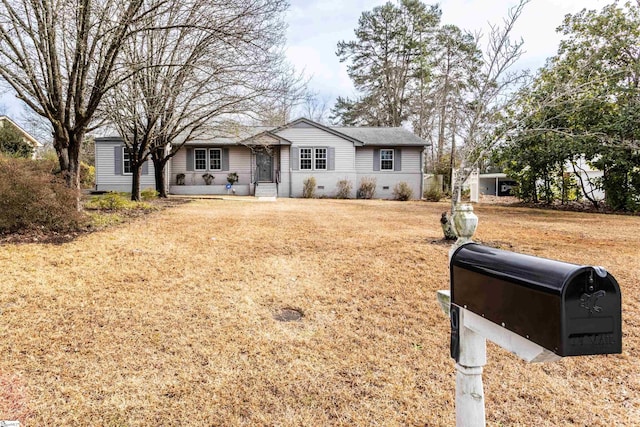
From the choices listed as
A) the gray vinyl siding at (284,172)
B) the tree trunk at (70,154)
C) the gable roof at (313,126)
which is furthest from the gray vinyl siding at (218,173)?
the tree trunk at (70,154)

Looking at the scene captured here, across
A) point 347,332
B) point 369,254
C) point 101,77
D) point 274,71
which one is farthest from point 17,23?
point 347,332

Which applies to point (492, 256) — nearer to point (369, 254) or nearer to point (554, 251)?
point (369, 254)

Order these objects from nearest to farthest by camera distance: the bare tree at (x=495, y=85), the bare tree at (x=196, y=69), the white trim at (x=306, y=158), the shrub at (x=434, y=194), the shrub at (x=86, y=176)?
the bare tree at (x=495, y=85)
the bare tree at (x=196, y=69)
the shrub at (x=434, y=194)
the white trim at (x=306, y=158)
the shrub at (x=86, y=176)

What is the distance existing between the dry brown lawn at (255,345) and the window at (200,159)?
1415 cm

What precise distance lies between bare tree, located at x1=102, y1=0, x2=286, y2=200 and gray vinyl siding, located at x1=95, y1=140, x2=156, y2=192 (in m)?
7.22

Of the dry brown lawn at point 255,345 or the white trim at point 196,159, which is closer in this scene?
the dry brown lawn at point 255,345

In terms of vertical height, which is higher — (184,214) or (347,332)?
(184,214)

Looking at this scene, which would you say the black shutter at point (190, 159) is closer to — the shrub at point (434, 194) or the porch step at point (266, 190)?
the porch step at point (266, 190)

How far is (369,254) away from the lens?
5500 millimetres

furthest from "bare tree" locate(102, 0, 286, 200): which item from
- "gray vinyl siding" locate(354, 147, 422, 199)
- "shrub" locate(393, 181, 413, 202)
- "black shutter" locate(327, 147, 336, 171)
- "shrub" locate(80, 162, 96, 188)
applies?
"shrub" locate(80, 162, 96, 188)

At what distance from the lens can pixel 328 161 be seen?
1912cm

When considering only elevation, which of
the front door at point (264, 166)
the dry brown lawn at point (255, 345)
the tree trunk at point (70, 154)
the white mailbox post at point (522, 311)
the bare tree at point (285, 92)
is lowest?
the dry brown lawn at point (255, 345)

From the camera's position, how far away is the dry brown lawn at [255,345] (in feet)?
7.60

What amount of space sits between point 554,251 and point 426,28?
26.3 meters
